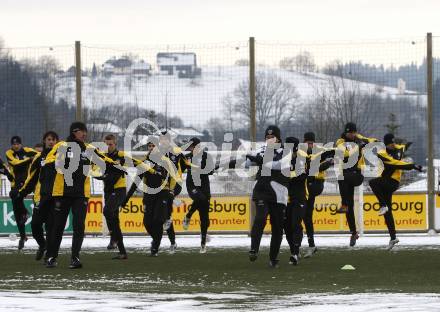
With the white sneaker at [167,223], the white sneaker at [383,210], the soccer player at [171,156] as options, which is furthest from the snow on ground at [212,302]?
the white sneaker at [383,210]

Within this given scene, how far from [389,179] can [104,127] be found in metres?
9.59

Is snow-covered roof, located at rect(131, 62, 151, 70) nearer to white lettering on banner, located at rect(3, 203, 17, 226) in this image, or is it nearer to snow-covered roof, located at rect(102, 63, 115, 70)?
snow-covered roof, located at rect(102, 63, 115, 70)

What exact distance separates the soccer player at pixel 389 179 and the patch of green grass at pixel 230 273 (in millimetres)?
658

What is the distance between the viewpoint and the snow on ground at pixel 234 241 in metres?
24.0

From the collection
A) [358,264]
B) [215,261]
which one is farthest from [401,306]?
[215,261]

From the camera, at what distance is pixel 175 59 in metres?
28.1

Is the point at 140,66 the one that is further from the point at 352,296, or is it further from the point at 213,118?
the point at 352,296

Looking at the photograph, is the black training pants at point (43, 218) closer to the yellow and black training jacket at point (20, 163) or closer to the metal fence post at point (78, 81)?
the yellow and black training jacket at point (20, 163)

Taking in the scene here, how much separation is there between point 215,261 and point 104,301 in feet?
23.0

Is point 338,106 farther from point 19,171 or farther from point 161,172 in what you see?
point 161,172

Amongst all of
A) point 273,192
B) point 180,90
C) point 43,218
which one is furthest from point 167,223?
point 180,90

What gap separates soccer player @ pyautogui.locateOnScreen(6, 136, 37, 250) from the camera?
23000mm

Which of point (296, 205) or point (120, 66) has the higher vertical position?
point (120, 66)

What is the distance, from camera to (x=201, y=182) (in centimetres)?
2216
